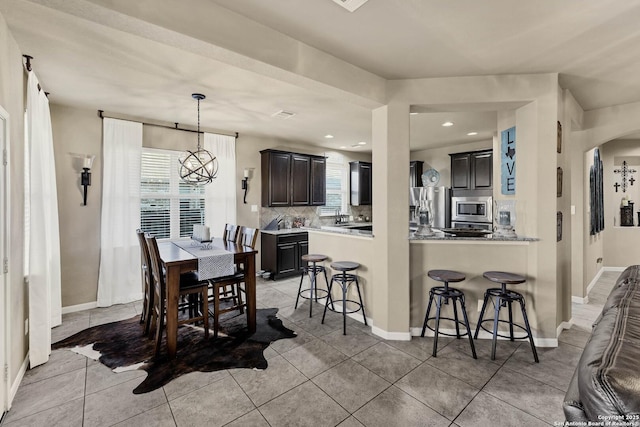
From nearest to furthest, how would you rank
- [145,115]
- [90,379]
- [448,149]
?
[90,379]
[145,115]
[448,149]

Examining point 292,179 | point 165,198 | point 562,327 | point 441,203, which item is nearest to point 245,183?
point 292,179

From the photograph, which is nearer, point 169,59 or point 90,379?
point 90,379

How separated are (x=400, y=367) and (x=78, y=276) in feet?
13.4

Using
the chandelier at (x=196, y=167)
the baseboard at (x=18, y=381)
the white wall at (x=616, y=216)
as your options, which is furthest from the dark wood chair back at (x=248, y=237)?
the white wall at (x=616, y=216)

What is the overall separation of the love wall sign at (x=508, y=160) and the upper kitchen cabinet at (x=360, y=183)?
3593 mm

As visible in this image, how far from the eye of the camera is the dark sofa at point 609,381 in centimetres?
74

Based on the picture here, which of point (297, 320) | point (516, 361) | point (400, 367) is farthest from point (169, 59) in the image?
point (516, 361)

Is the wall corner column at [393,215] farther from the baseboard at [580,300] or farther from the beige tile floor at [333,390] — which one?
the baseboard at [580,300]

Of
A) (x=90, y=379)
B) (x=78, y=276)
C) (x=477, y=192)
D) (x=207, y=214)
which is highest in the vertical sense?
(x=477, y=192)

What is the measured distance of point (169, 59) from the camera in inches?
101

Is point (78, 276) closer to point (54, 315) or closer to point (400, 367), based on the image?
point (54, 315)

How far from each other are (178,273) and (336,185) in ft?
15.4

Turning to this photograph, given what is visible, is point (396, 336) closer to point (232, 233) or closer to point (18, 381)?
point (232, 233)

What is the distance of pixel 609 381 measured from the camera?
78 cm
